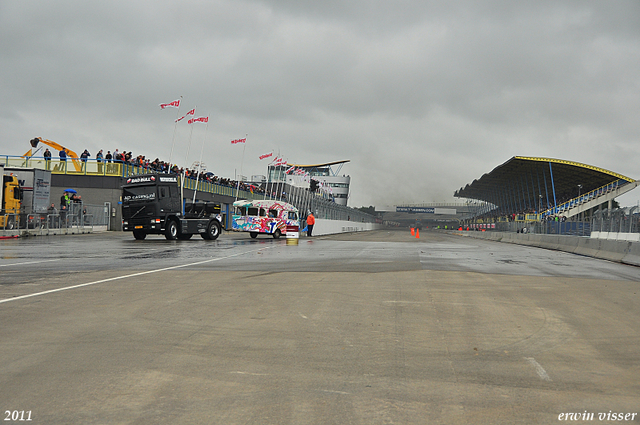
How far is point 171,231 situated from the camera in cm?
2723

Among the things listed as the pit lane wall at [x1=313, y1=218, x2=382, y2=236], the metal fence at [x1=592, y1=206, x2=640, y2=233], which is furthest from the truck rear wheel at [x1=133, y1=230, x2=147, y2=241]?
the metal fence at [x1=592, y1=206, x2=640, y2=233]

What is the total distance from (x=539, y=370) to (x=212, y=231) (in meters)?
25.8

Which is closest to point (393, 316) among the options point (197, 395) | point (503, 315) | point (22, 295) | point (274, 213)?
point (503, 315)

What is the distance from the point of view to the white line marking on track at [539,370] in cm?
425

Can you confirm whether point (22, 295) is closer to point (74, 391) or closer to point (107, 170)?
point (74, 391)

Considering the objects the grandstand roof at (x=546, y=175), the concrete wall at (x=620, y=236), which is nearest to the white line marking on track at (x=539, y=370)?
the concrete wall at (x=620, y=236)

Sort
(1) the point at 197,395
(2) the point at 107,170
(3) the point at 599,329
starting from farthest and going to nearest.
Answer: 1. (2) the point at 107,170
2. (3) the point at 599,329
3. (1) the point at 197,395

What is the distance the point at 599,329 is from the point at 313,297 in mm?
3762

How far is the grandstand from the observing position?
73750 millimetres

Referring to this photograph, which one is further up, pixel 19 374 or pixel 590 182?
pixel 590 182

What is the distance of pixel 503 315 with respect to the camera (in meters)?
6.83

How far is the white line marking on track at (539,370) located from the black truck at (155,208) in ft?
77.2

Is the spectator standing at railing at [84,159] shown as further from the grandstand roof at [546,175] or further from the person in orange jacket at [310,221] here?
the grandstand roof at [546,175]

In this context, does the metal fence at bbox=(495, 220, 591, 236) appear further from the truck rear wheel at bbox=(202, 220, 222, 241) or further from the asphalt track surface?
the asphalt track surface
